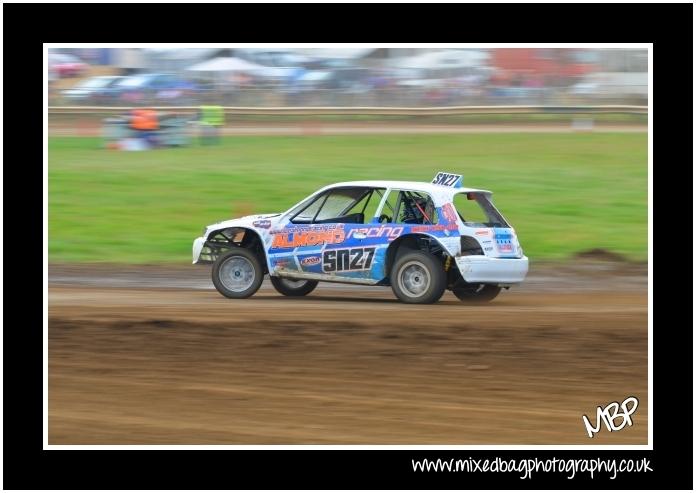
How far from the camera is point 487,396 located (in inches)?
396

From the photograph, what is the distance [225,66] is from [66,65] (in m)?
4.82

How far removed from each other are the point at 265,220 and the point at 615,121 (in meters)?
18.4

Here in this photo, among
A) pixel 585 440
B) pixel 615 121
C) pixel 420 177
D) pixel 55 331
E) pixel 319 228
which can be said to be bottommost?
pixel 585 440

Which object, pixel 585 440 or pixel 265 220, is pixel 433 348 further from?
pixel 265 220

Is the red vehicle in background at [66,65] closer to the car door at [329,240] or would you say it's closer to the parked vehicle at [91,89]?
the parked vehicle at [91,89]

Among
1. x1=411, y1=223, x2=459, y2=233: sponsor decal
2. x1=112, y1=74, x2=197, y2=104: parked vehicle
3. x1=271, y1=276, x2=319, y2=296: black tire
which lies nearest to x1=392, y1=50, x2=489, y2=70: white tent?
x1=112, y1=74, x2=197, y2=104: parked vehicle

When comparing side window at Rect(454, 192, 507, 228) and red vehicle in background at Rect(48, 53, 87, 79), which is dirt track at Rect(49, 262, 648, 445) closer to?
side window at Rect(454, 192, 507, 228)

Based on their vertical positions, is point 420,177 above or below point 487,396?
above

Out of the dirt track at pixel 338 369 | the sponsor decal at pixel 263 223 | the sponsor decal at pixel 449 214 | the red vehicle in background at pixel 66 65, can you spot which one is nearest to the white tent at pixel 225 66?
the red vehicle in background at pixel 66 65

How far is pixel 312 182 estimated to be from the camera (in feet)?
79.9

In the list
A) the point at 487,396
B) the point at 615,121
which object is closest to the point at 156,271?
the point at 487,396

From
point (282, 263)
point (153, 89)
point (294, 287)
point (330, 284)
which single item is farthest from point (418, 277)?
point (153, 89)

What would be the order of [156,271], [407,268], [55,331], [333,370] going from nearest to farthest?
[333,370] < [55,331] < [407,268] < [156,271]

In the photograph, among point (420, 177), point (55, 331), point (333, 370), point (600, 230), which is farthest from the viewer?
point (420, 177)
